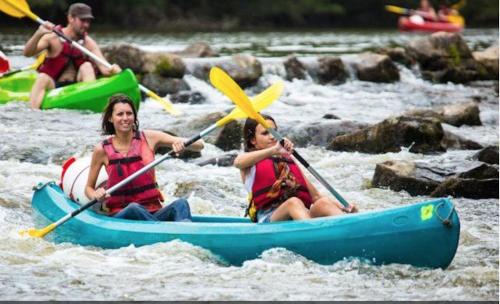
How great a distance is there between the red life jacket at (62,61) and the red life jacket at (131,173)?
4.64 meters

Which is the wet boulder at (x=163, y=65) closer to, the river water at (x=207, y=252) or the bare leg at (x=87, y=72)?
the river water at (x=207, y=252)

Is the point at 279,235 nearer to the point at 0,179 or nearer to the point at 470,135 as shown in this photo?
the point at 0,179

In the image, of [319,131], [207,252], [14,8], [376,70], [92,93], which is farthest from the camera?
[376,70]

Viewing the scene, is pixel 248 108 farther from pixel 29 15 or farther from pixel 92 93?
pixel 29 15

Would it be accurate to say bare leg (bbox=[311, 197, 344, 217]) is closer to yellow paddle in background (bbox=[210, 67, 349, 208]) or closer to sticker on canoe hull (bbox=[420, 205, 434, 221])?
yellow paddle in background (bbox=[210, 67, 349, 208])

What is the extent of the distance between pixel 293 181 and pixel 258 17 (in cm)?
2998

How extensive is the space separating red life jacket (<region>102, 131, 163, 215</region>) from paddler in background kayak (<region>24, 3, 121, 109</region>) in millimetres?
4377

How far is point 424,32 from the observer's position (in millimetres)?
28875

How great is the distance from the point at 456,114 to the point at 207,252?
6.10 meters

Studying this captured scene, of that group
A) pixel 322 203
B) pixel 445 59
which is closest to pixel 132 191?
pixel 322 203

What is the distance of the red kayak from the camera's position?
2859 centimetres

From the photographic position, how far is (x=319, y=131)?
9.52 m

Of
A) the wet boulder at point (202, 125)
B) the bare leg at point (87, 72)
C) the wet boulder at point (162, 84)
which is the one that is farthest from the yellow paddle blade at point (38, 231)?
the wet boulder at point (162, 84)

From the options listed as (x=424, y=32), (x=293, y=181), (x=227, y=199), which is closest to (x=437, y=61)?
(x=227, y=199)
